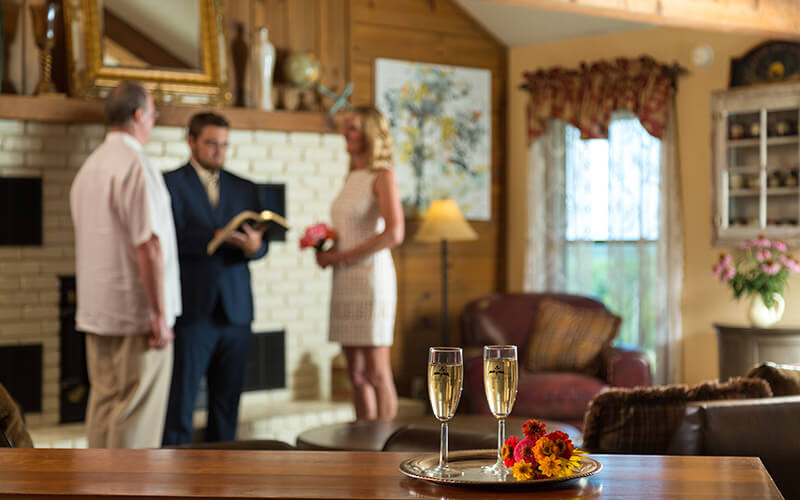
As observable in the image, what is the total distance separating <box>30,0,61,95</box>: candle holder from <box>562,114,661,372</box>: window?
3442 millimetres

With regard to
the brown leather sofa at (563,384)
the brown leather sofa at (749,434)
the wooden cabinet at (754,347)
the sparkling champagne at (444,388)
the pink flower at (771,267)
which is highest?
the pink flower at (771,267)

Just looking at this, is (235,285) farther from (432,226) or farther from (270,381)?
(432,226)

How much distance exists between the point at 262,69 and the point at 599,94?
2.26 metres

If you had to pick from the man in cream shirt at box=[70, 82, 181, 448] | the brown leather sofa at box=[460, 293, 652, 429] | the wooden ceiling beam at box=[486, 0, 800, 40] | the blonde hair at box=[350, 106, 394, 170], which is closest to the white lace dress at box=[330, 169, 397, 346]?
the blonde hair at box=[350, 106, 394, 170]

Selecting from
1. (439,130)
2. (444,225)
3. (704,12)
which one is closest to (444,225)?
(444,225)

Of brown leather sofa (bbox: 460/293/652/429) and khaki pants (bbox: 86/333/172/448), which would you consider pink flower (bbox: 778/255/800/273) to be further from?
khaki pants (bbox: 86/333/172/448)

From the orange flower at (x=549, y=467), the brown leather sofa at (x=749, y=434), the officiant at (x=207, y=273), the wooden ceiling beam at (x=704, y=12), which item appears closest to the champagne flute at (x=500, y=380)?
the orange flower at (x=549, y=467)

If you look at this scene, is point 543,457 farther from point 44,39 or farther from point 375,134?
point 44,39

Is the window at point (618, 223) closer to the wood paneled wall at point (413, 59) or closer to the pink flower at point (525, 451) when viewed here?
the wood paneled wall at point (413, 59)

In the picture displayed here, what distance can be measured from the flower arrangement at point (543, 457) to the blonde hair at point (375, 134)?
2.64m

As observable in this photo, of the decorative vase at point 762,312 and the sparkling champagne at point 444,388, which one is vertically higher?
the sparkling champagne at point 444,388

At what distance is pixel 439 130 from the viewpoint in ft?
22.9

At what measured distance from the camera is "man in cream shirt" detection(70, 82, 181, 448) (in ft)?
12.0

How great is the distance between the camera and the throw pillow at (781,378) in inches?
104
